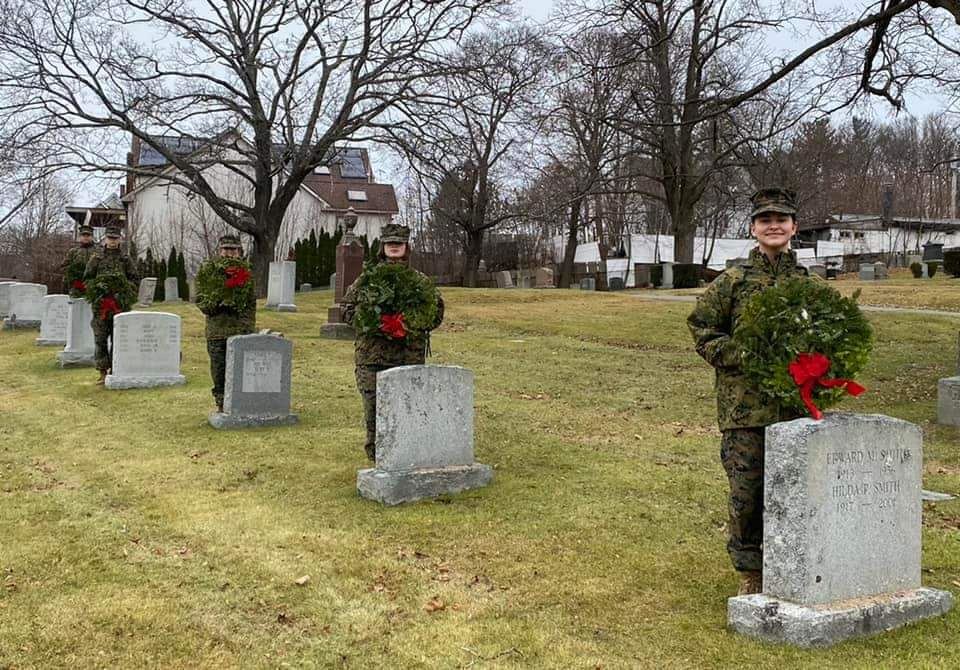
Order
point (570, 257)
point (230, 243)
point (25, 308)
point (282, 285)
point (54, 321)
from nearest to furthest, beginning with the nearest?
point (230, 243) < point (54, 321) < point (25, 308) < point (282, 285) < point (570, 257)

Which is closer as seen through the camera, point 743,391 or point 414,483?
point 743,391

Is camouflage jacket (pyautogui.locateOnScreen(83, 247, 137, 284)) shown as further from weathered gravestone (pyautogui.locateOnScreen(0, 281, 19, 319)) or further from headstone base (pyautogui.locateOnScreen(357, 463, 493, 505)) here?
weathered gravestone (pyautogui.locateOnScreen(0, 281, 19, 319))

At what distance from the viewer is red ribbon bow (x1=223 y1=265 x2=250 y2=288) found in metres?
11.3

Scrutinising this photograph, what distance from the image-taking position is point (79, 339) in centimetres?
1712

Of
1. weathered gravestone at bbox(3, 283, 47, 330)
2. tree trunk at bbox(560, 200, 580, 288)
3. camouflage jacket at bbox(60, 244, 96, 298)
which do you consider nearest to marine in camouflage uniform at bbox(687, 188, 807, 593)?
camouflage jacket at bbox(60, 244, 96, 298)

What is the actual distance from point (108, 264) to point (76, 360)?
3029 millimetres

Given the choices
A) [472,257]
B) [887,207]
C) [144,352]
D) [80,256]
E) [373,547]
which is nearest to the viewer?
[373,547]

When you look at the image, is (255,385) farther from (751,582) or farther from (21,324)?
(21,324)

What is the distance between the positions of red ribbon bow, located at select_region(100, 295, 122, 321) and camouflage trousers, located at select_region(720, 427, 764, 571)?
12.2 metres

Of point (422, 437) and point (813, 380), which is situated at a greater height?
point (813, 380)

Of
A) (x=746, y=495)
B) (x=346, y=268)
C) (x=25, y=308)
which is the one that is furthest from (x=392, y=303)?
(x=25, y=308)

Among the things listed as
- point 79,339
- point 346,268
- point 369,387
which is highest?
point 346,268

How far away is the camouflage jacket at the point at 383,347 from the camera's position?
816 centimetres

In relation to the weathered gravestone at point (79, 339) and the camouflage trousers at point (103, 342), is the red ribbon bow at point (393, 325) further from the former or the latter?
the weathered gravestone at point (79, 339)
